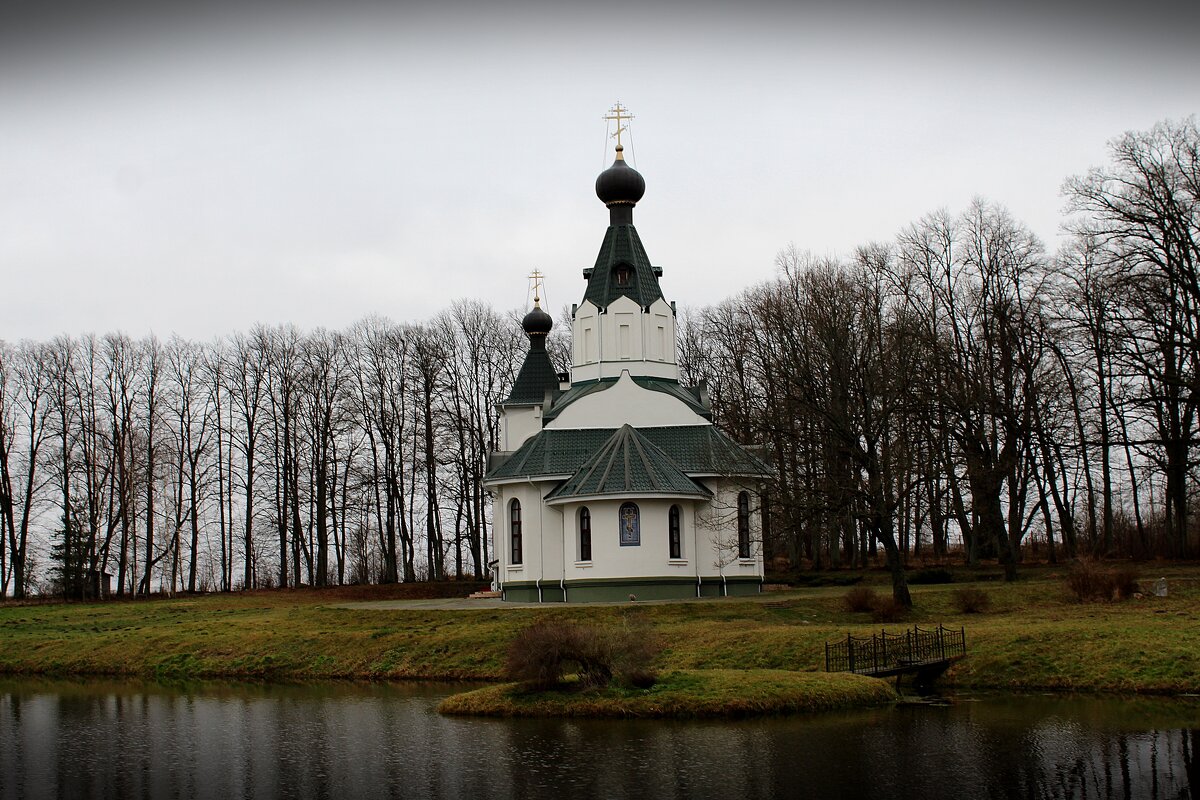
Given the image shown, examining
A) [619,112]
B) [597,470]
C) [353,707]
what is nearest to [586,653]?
[353,707]

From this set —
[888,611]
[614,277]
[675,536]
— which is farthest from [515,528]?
[888,611]

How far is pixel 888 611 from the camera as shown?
28812 mm

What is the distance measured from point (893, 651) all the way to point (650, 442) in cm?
1494

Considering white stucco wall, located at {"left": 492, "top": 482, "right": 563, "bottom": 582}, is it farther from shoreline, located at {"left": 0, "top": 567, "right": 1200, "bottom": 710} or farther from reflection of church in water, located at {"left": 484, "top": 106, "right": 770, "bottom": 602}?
shoreline, located at {"left": 0, "top": 567, "right": 1200, "bottom": 710}

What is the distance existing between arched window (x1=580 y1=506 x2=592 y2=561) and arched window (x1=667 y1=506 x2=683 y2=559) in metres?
2.38

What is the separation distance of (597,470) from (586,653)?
619 inches

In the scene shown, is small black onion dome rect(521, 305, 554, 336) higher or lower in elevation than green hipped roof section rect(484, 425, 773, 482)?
higher

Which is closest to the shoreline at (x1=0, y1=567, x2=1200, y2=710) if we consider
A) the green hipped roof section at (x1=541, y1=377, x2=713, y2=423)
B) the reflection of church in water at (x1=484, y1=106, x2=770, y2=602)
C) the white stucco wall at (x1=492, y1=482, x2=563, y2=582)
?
the reflection of church in water at (x1=484, y1=106, x2=770, y2=602)

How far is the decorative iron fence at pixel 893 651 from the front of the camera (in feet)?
74.3

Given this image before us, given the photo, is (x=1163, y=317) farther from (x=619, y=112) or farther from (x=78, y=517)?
(x=78, y=517)

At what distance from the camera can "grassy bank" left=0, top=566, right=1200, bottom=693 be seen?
886 inches

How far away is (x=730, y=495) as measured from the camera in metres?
36.5

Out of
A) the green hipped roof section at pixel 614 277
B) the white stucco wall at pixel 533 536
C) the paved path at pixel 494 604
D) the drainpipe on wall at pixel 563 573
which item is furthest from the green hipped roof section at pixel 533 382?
the drainpipe on wall at pixel 563 573

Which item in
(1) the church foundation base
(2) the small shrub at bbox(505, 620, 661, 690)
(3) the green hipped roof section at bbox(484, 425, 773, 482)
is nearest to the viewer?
(2) the small shrub at bbox(505, 620, 661, 690)
